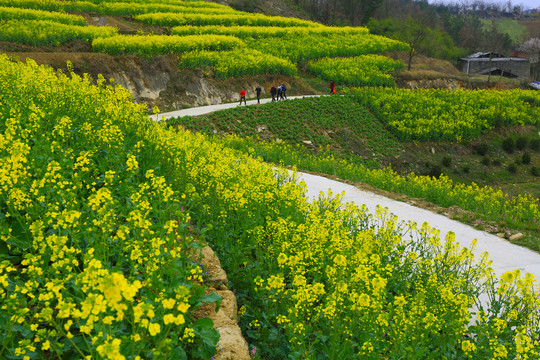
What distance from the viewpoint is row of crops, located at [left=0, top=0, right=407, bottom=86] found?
2788 centimetres

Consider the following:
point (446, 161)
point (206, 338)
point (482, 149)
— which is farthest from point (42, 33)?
point (482, 149)

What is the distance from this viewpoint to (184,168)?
7.23 metres

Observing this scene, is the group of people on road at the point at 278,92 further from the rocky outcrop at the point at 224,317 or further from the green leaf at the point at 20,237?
the green leaf at the point at 20,237

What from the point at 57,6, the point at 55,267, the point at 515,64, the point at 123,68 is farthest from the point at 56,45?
the point at 515,64

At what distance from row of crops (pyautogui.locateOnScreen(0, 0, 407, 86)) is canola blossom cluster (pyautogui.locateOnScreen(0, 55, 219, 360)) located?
20.8 m

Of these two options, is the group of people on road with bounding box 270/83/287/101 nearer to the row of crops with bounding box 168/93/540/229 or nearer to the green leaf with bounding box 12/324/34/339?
the row of crops with bounding box 168/93/540/229

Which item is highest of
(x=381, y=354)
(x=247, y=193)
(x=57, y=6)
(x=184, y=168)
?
(x=57, y=6)

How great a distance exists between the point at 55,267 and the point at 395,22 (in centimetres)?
8506

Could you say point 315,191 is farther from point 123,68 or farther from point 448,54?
point 448,54

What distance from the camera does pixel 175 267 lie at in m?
3.61

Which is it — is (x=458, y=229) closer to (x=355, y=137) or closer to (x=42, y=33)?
(x=355, y=137)

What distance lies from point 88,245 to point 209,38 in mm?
35252

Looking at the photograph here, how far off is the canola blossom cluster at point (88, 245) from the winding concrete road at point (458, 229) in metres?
2.63

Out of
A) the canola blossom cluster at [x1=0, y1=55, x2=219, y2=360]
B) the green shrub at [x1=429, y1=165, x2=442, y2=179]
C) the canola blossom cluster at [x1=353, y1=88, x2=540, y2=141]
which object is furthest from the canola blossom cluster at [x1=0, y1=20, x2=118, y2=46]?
the green shrub at [x1=429, y1=165, x2=442, y2=179]
